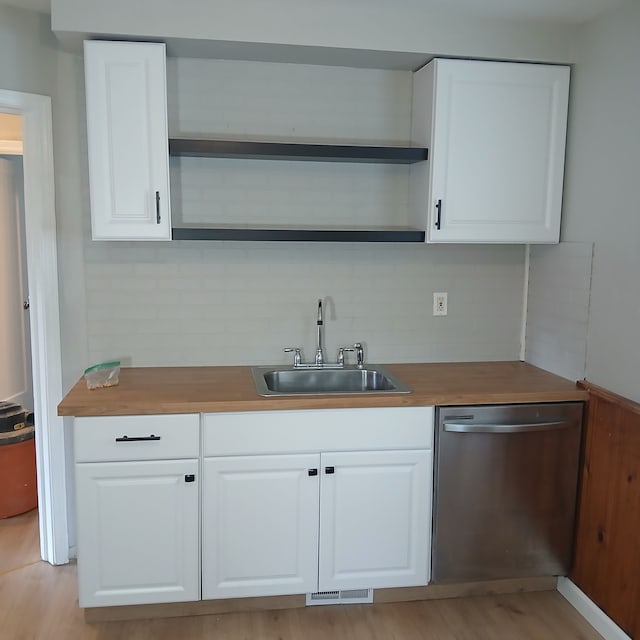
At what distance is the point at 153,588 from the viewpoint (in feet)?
7.91

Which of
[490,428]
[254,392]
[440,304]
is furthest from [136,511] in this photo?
[440,304]

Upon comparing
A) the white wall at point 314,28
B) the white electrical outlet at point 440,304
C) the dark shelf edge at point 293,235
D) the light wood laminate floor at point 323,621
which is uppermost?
the white wall at point 314,28

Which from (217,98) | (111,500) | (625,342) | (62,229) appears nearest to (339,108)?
(217,98)

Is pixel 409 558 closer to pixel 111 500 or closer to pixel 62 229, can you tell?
pixel 111 500

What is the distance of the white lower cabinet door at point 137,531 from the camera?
233 cm

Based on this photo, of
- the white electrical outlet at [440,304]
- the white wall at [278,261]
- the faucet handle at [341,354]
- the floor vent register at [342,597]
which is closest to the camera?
the floor vent register at [342,597]

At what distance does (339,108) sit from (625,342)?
1.55m

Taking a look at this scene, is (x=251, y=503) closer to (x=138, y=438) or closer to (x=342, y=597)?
(x=138, y=438)

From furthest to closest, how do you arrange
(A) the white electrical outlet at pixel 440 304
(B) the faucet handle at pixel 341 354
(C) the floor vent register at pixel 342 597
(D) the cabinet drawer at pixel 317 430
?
1. (A) the white electrical outlet at pixel 440 304
2. (B) the faucet handle at pixel 341 354
3. (C) the floor vent register at pixel 342 597
4. (D) the cabinet drawer at pixel 317 430

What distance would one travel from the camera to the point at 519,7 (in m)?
2.43

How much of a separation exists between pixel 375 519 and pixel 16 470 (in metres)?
1.96

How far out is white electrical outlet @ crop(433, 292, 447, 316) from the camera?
303 centimetres

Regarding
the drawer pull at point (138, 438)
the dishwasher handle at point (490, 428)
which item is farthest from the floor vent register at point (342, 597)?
the drawer pull at point (138, 438)

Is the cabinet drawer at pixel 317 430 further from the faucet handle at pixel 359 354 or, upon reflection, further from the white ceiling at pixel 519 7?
the white ceiling at pixel 519 7
